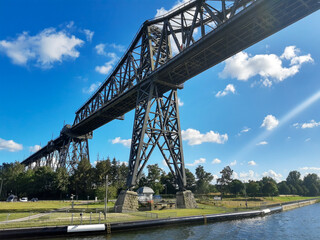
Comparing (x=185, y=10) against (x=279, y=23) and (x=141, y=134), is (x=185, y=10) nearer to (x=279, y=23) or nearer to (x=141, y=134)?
(x=279, y=23)

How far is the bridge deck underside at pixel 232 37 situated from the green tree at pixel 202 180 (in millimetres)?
61957

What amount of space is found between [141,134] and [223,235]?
16.5m

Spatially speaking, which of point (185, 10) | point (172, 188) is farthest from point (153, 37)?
point (172, 188)

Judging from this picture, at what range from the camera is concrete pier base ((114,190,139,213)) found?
26.8m

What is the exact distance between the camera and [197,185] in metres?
90.4

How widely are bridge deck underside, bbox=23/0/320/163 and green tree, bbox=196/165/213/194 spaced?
6196 centimetres

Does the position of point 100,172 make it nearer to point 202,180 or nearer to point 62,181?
point 62,181

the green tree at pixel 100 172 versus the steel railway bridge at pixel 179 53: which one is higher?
the steel railway bridge at pixel 179 53

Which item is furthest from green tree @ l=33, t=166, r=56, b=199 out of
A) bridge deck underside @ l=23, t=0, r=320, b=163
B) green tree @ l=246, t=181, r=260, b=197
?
green tree @ l=246, t=181, r=260, b=197

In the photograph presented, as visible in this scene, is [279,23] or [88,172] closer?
[279,23]

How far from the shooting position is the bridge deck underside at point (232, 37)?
21.4 m

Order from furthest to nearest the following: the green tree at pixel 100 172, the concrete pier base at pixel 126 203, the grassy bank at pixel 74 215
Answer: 1. the green tree at pixel 100 172
2. the concrete pier base at pixel 126 203
3. the grassy bank at pixel 74 215

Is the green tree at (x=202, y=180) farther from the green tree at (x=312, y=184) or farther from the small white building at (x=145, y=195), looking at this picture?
the green tree at (x=312, y=184)

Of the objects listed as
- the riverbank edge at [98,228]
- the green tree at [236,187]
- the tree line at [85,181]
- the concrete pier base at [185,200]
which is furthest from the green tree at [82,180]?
the green tree at [236,187]
